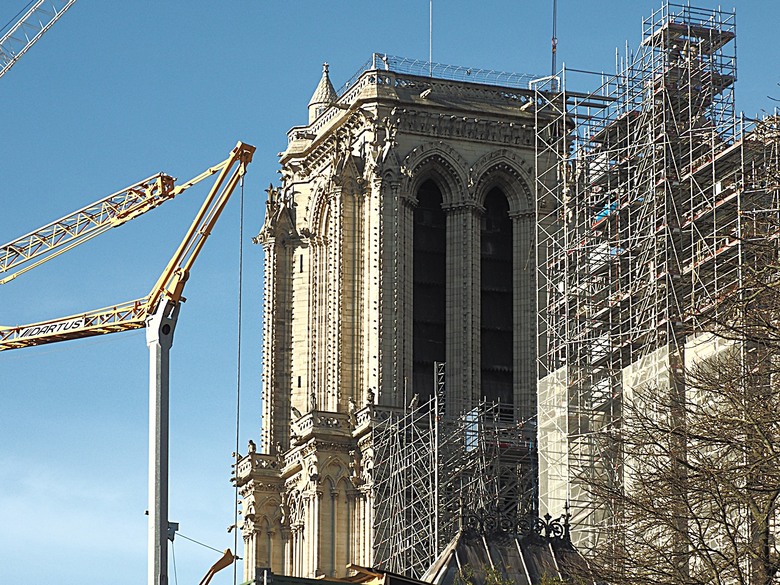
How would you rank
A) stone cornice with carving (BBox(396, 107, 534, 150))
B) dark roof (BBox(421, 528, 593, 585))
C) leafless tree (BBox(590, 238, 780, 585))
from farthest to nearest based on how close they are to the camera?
stone cornice with carving (BBox(396, 107, 534, 150))
dark roof (BBox(421, 528, 593, 585))
leafless tree (BBox(590, 238, 780, 585))

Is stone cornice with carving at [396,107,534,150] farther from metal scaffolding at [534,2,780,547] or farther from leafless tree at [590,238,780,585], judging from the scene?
leafless tree at [590,238,780,585]

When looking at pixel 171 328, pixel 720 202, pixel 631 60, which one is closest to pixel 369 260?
pixel 631 60

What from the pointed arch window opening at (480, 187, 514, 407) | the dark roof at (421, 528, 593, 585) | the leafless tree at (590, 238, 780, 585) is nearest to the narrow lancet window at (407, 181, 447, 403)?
the pointed arch window opening at (480, 187, 514, 407)

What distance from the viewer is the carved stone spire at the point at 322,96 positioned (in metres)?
114

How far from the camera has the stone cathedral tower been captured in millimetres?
98875

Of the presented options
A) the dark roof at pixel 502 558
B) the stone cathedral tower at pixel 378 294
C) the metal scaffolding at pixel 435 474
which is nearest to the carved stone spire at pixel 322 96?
the stone cathedral tower at pixel 378 294

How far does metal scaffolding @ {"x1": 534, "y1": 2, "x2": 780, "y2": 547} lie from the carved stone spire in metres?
25.5

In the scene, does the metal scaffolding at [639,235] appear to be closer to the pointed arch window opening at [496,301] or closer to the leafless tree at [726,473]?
the pointed arch window opening at [496,301]

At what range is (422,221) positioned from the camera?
342ft

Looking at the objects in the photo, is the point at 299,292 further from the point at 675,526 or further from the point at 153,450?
the point at 675,526

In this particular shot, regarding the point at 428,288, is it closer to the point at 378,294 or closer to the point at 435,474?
the point at 378,294

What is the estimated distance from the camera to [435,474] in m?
92.2

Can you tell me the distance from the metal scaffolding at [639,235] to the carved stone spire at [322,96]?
25507mm

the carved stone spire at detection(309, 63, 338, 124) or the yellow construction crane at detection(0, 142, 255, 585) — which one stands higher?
the carved stone spire at detection(309, 63, 338, 124)
